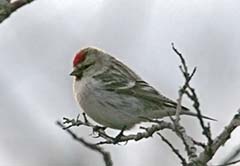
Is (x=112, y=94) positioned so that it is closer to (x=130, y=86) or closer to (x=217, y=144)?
(x=130, y=86)

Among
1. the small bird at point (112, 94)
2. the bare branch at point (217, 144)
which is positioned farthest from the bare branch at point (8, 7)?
the small bird at point (112, 94)

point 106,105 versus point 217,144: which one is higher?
point 217,144

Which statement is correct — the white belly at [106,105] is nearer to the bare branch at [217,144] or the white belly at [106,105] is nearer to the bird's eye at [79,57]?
the bird's eye at [79,57]

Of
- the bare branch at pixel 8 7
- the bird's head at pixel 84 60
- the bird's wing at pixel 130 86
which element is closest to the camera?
the bare branch at pixel 8 7

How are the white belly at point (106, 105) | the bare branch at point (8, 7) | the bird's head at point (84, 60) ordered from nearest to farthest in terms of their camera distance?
1. the bare branch at point (8, 7)
2. the white belly at point (106, 105)
3. the bird's head at point (84, 60)

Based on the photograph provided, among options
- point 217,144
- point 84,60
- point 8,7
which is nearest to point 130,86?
point 84,60

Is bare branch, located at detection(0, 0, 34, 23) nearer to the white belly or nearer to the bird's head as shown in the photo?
the white belly

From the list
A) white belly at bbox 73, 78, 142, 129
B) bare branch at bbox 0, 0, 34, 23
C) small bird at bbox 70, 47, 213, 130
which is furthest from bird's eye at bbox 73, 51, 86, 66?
bare branch at bbox 0, 0, 34, 23

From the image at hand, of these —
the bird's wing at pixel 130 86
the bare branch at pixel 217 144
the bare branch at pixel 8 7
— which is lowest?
the bird's wing at pixel 130 86
